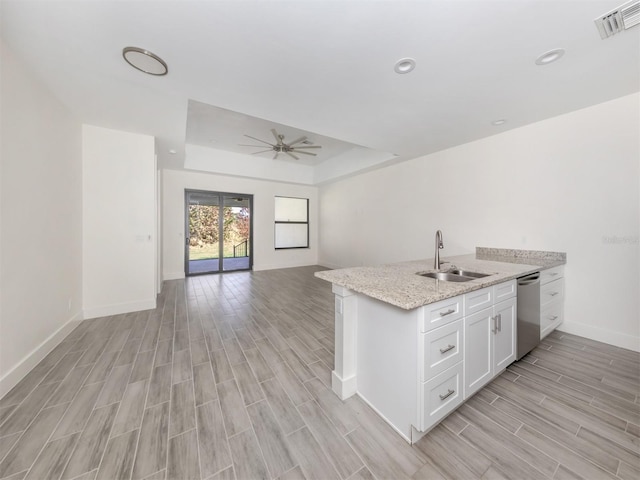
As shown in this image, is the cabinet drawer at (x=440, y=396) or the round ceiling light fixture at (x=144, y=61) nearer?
the cabinet drawer at (x=440, y=396)

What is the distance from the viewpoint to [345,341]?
1.75 metres

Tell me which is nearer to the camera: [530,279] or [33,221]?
[33,221]

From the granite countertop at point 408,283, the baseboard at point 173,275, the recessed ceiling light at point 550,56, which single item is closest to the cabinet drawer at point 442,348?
the granite countertop at point 408,283

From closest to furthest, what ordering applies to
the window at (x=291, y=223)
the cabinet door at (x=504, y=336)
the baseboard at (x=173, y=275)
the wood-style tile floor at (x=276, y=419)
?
the wood-style tile floor at (x=276, y=419) → the cabinet door at (x=504, y=336) → the baseboard at (x=173, y=275) → the window at (x=291, y=223)

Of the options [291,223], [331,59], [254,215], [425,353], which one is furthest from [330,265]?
[425,353]

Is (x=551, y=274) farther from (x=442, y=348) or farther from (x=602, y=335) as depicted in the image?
(x=442, y=348)

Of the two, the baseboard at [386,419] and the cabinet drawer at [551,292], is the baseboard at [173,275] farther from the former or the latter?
the cabinet drawer at [551,292]

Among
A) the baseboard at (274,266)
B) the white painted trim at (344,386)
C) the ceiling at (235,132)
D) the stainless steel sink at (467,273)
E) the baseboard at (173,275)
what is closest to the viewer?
the white painted trim at (344,386)

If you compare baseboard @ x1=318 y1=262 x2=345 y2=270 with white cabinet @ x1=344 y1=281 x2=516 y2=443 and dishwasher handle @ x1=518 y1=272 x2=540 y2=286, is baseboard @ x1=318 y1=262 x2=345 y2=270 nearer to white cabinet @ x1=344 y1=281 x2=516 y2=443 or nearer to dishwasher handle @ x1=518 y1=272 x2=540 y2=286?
dishwasher handle @ x1=518 y1=272 x2=540 y2=286

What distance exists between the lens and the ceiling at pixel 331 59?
148cm

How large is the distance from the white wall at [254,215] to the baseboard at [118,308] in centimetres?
241

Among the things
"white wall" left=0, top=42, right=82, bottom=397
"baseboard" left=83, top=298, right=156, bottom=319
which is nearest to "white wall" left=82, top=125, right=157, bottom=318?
"baseboard" left=83, top=298, right=156, bottom=319

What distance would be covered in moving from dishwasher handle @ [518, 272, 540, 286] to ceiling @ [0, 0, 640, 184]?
185 centimetres

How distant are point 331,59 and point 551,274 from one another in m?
3.20
